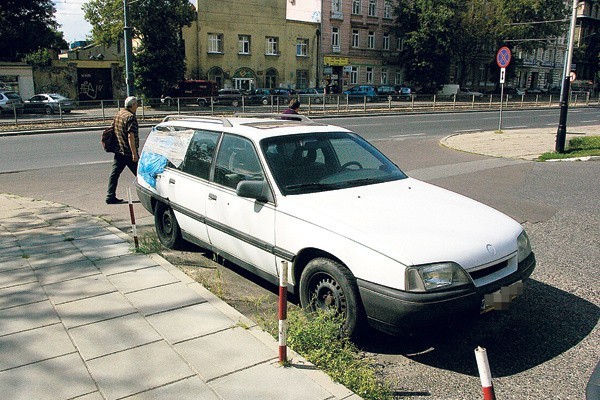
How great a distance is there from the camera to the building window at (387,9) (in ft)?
197

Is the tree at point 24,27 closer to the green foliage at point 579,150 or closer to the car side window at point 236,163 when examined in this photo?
the green foliage at point 579,150

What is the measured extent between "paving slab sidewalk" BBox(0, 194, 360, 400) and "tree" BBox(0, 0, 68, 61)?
42.9 m

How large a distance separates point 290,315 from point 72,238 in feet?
12.0

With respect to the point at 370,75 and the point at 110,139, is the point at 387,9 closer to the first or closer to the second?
the point at 370,75

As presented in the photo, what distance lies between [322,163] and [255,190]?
0.79m

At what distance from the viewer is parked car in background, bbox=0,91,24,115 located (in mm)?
27016

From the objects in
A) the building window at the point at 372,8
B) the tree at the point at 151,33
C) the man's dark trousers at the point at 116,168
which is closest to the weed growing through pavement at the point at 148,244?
the man's dark trousers at the point at 116,168

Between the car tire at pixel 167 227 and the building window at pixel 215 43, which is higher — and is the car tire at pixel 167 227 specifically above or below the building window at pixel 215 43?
below

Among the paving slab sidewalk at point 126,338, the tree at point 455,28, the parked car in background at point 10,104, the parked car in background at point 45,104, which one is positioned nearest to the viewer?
the paving slab sidewalk at point 126,338

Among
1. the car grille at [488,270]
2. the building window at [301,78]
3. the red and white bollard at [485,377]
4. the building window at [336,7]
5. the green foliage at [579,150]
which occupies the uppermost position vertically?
the building window at [336,7]

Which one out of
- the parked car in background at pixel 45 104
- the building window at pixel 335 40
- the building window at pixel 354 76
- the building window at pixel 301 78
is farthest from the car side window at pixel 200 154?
the building window at pixel 354 76

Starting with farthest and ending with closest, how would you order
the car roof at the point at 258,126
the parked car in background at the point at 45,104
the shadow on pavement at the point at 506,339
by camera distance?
the parked car in background at the point at 45,104 < the car roof at the point at 258,126 < the shadow on pavement at the point at 506,339

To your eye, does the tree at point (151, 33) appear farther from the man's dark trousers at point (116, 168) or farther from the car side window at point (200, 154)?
the car side window at point (200, 154)

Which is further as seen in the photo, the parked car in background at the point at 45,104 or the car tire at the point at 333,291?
the parked car in background at the point at 45,104
